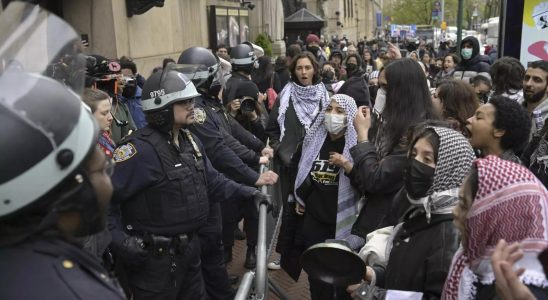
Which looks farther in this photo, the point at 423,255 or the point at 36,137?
the point at 423,255

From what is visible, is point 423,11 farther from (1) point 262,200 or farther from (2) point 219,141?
(1) point 262,200

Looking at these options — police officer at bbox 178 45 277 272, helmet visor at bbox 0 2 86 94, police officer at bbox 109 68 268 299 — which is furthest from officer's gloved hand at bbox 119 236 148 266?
helmet visor at bbox 0 2 86 94

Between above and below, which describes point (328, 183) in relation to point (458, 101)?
below

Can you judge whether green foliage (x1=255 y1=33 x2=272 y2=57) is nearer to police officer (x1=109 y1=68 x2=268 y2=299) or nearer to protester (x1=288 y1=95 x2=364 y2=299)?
protester (x1=288 y1=95 x2=364 y2=299)

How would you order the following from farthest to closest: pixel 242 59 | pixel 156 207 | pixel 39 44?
pixel 242 59, pixel 156 207, pixel 39 44

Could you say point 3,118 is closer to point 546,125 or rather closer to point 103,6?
point 546,125

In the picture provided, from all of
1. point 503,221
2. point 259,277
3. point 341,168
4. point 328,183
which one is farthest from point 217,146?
point 503,221

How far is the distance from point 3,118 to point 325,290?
2743mm

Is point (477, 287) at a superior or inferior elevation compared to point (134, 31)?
inferior

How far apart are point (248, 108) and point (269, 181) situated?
2.05 m

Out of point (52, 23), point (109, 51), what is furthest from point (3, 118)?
point (109, 51)

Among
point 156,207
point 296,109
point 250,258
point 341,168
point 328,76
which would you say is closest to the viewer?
point 156,207

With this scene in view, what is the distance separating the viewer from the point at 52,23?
1.82m

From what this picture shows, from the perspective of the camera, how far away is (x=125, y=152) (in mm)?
3230
